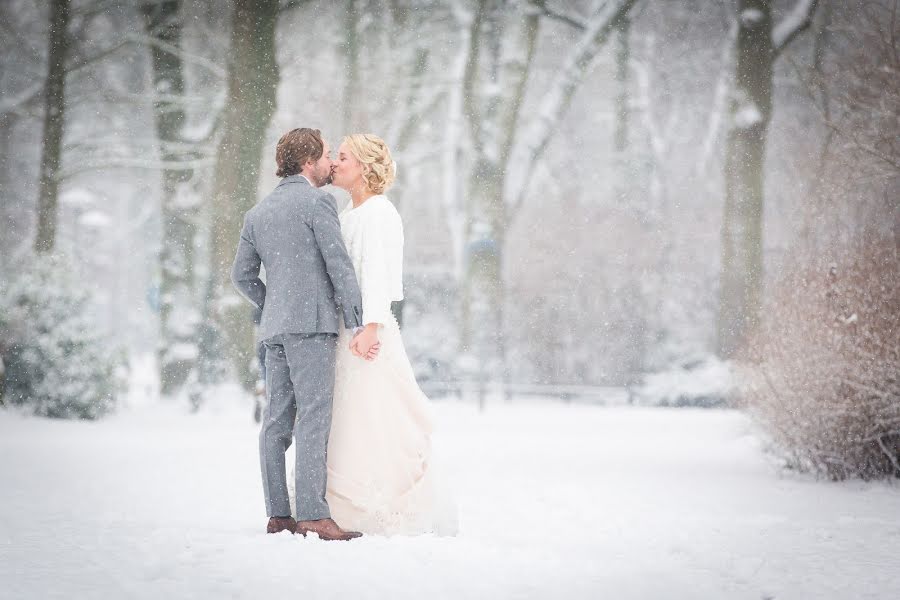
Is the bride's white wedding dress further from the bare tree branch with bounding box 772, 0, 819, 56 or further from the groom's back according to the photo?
the bare tree branch with bounding box 772, 0, 819, 56

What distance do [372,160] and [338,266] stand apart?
2.11 ft

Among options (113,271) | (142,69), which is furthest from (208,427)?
(113,271)

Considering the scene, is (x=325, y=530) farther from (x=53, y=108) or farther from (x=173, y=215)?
(x=53, y=108)

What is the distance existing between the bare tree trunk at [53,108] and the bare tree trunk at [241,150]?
390 cm

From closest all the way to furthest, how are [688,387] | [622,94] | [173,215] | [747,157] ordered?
[173,215], [688,387], [747,157], [622,94]

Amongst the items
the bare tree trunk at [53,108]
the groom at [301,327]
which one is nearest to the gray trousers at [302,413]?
the groom at [301,327]

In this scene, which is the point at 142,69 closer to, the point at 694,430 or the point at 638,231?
the point at 638,231

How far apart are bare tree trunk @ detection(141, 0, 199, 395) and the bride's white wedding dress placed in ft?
36.4

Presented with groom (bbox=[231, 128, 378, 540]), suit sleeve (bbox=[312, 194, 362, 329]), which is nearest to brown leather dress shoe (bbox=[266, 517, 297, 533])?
groom (bbox=[231, 128, 378, 540])

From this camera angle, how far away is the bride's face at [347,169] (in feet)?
17.7

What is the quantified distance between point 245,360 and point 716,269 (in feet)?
36.1

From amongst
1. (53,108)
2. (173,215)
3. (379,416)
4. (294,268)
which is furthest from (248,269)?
(53,108)

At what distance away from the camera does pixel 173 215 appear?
17500 mm

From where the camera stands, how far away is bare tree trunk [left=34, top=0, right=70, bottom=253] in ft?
58.4
